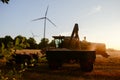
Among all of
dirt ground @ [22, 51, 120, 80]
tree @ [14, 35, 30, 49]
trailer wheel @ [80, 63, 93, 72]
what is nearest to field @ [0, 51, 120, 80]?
dirt ground @ [22, 51, 120, 80]

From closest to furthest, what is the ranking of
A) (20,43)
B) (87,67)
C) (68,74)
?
(20,43)
(68,74)
(87,67)

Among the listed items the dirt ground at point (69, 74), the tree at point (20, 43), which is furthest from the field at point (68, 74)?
the tree at point (20, 43)

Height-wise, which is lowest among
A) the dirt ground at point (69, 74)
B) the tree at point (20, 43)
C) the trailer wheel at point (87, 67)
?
the dirt ground at point (69, 74)

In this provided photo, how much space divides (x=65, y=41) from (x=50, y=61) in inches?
348

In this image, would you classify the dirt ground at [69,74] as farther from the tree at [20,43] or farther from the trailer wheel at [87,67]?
the tree at [20,43]

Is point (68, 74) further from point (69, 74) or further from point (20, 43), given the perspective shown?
point (20, 43)

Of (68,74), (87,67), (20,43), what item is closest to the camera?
(20,43)

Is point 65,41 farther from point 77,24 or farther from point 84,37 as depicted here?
point 84,37

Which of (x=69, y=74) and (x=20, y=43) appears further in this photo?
(x=69, y=74)

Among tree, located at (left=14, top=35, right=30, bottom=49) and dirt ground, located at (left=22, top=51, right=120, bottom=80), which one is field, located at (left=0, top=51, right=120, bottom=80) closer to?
dirt ground, located at (left=22, top=51, right=120, bottom=80)

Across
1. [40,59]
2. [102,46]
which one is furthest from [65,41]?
[40,59]

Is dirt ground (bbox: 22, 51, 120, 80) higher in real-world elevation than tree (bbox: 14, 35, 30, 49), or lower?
lower

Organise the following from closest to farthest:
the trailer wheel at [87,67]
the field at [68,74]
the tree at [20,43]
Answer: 1. the tree at [20,43]
2. the field at [68,74]
3. the trailer wheel at [87,67]

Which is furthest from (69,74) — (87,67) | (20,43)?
(20,43)
